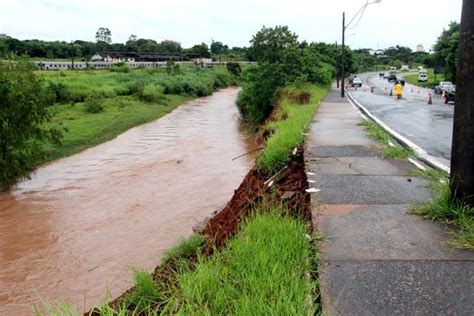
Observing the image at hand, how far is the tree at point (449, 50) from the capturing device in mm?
47250

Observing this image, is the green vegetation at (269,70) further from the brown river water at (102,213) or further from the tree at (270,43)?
the brown river water at (102,213)

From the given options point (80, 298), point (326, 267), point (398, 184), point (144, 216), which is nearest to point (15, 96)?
point (144, 216)

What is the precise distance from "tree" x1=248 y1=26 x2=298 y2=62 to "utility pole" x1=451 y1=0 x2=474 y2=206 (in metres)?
24.8

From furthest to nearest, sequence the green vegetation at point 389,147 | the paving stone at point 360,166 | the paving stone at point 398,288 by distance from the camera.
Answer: the green vegetation at point 389,147
the paving stone at point 360,166
the paving stone at point 398,288

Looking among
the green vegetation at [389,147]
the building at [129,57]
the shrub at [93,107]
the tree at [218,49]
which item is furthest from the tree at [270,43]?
the tree at [218,49]

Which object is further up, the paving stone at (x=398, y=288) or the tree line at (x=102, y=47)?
the tree line at (x=102, y=47)

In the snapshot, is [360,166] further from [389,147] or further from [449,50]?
[449,50]

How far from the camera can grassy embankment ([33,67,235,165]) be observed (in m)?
21.7

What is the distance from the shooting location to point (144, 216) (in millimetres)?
10914

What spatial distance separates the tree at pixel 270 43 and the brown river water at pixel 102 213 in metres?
9.41

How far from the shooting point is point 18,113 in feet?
45.1

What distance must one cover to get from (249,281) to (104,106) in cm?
3207

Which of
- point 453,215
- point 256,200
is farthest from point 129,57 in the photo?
point 453,215

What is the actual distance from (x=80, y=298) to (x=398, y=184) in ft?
16.7
